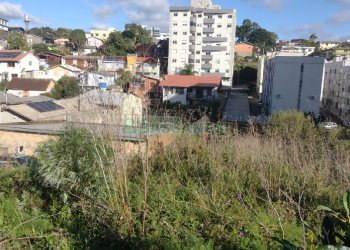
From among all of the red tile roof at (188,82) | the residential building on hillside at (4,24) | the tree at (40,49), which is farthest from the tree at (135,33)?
the residential building on hillside at (4,24)

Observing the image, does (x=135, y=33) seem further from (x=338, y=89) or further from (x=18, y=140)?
(x=18, y=140)

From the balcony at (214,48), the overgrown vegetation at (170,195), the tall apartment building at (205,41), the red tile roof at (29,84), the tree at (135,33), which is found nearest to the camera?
the overgrown vegetation at (170,195)

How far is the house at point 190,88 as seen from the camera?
2525cm

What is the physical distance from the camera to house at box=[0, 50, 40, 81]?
27844 mm

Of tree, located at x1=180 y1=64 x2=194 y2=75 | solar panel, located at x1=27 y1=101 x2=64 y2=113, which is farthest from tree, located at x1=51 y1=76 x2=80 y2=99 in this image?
tree, located at x1=180 y1=64 x2=194 y2=75

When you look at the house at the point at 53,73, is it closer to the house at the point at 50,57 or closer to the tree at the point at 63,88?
the tree at the point at 63,88

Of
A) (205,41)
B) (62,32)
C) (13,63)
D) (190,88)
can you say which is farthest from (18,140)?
(62,32)

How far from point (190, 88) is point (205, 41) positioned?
1118cm

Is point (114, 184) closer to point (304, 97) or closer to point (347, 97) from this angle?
point (304, 97)

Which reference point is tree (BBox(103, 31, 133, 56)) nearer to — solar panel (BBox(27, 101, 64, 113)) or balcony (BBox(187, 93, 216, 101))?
solar panel (BBox(27, 101, 64, 113))

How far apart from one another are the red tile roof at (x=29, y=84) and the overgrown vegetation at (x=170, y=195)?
2162 centimetres

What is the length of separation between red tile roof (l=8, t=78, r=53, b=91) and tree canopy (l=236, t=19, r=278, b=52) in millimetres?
38068

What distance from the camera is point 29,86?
24750 millimetres

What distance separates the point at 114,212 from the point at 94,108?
1.12 m
